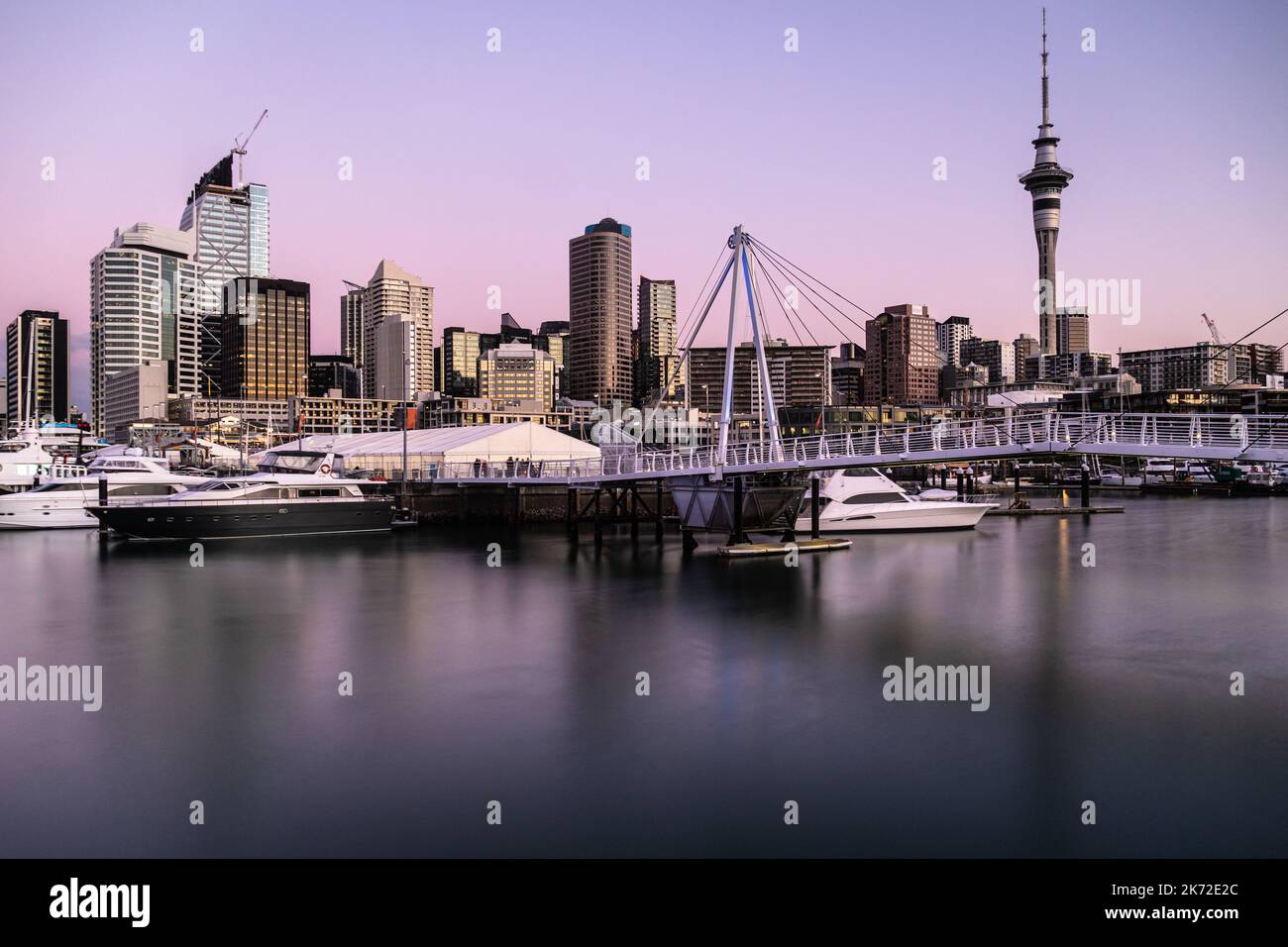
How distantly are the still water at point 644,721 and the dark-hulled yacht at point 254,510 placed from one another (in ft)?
40.1

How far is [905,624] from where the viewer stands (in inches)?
949

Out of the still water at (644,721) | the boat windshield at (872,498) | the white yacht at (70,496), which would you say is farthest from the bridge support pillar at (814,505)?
the white yacht at (70,496)

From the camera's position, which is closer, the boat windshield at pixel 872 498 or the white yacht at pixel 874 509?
the white yacht at pixel 874 509

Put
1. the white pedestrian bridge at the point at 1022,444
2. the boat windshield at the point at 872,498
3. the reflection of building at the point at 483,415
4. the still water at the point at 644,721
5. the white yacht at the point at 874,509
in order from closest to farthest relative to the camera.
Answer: the still water at the point at 644,721 < the white pedestrian bridge at the point at 1022,444 < the white yacht at the point at 874,509 < the boat windshield at the point at 872,498 < the reflection of building at the point at 483,415

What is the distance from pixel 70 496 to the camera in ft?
160

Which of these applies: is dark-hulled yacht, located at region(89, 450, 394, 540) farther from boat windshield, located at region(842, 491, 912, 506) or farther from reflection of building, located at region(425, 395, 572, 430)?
reflection of building, located at region(425, 395, 572, 430)

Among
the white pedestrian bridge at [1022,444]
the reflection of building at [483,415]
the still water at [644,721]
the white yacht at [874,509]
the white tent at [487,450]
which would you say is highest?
the reflection of building at [483,415]

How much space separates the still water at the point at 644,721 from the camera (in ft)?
37.5

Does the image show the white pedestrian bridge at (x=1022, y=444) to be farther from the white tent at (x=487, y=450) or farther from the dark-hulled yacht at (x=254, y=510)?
the white tent at (x=487, y=450)

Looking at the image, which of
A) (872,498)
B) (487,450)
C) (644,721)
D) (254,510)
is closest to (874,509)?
(872,498)

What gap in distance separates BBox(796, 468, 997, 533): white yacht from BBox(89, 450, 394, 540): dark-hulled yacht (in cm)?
2328

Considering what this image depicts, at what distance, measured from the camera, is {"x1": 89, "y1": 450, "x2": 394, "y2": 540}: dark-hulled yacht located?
43.6 meters

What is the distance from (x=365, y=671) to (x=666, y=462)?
75.9 ft

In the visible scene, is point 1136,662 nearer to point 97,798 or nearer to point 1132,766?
point 1132,766
